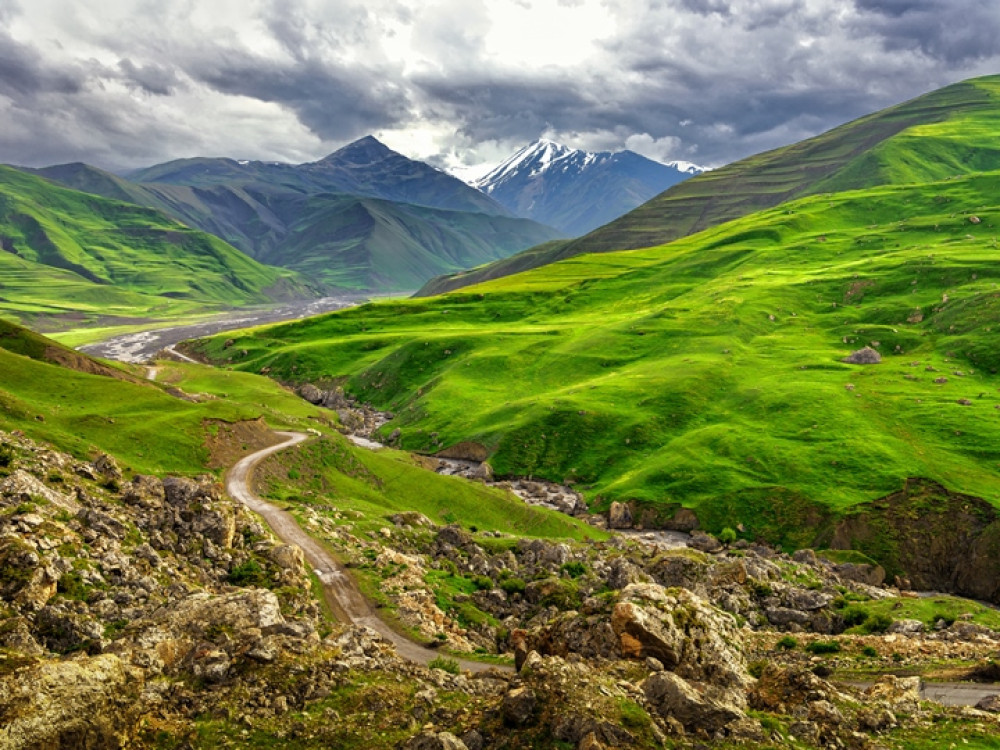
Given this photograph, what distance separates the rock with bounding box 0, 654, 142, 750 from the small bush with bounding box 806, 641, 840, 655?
44899mm

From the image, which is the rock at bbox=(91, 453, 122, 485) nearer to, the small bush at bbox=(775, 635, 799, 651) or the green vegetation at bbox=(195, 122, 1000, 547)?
the small bush at bbox=(775, 635, 799, 651)

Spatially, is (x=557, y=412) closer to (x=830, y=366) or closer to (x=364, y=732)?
(x=830, y=366)

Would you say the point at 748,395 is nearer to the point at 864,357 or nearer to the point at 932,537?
the point at 864,357

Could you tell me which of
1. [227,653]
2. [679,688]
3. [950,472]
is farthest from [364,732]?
[950,472]

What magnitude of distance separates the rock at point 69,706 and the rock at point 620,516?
86939 millimetres

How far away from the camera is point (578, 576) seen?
200 feet

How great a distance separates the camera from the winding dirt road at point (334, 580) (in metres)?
39.8

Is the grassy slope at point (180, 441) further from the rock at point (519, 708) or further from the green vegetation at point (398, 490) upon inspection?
the rock at point (519, 708)

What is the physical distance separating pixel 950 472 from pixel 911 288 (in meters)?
93.2

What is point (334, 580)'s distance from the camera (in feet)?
158

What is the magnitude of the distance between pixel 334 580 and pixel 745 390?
10910 centimetres

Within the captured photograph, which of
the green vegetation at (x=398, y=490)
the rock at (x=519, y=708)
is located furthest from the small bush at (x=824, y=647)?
the green vegetation at (x=398, y=490)

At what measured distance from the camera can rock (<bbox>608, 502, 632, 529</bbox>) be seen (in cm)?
10156

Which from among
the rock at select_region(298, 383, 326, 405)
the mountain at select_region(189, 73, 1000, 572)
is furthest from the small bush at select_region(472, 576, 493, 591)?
the rock at select_region(298, 383, 326, 405)
